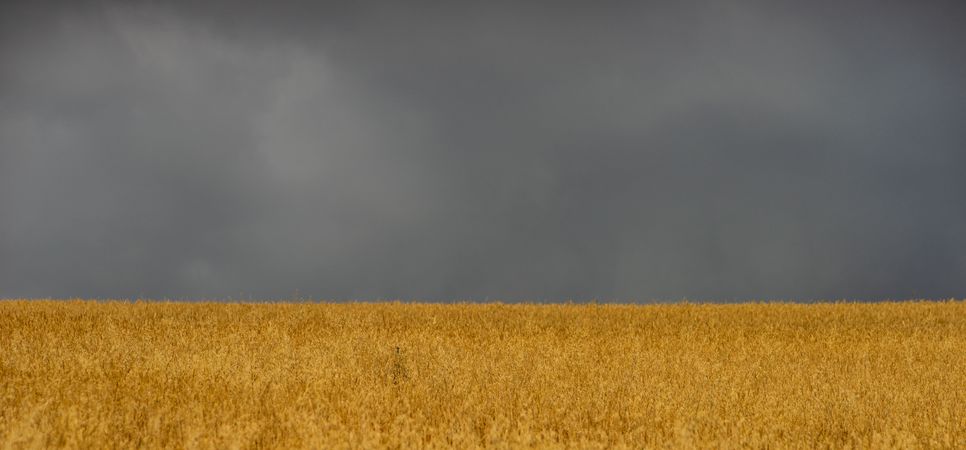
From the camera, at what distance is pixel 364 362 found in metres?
10.0

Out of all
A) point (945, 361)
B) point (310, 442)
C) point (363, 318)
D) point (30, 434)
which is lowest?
point (945, 361)

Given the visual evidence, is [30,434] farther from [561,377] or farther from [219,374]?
[561,377]

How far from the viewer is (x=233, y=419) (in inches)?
250

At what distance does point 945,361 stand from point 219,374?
12.0m

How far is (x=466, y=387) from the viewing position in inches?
317

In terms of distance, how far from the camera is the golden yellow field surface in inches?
238

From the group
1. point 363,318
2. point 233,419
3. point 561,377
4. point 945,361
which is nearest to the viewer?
point 233,419

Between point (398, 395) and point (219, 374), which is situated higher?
point (219, 374)

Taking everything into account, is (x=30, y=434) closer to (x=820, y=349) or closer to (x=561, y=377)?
(x=561, y=377)

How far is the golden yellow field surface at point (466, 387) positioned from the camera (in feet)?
19.8

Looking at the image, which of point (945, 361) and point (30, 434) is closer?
point (30, 434)

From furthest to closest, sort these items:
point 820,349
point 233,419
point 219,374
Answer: point 820,349
point 219,374
point 233,419

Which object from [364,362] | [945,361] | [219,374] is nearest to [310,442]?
[219,374]

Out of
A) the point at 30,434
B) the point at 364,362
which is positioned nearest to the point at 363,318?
the point at 364,362
